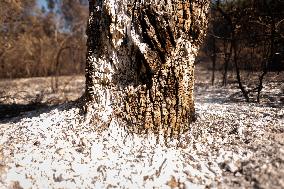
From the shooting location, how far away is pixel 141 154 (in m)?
3.44

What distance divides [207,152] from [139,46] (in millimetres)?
1231

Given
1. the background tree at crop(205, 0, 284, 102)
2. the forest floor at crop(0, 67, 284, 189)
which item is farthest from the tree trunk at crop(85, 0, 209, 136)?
the background tree at crop(205, 0, 284, 102)

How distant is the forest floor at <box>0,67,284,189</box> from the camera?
309 cm

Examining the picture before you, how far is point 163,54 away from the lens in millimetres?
3617

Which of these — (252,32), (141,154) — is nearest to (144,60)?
(141,154)

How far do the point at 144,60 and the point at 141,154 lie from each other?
0.93m

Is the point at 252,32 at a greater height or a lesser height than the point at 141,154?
greater

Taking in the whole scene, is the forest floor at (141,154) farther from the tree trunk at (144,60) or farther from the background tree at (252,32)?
the background tree at (252,32)

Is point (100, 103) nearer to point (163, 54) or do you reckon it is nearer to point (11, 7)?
point (163, 54)

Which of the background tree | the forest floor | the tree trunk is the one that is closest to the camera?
the forest floor

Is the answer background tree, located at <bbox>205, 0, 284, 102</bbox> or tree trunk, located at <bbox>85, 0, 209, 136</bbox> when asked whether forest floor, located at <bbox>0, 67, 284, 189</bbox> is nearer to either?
tree trunk, located at <bbox>85, 0, 209, 136</bbox>

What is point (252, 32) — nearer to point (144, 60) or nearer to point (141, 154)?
point (144, 60)

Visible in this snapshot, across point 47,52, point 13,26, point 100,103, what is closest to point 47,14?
point 47,52

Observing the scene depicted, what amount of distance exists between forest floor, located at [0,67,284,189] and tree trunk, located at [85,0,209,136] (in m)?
0.20
